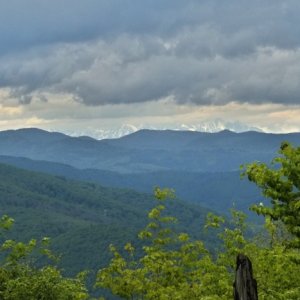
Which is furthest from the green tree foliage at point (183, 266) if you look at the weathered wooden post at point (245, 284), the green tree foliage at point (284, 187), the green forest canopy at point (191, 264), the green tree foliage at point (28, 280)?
the weathered wooden post at point (245, 284)

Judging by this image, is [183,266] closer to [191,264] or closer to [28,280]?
[191,264]

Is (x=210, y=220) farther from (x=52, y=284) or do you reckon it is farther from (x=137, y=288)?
(x=52, y=284)

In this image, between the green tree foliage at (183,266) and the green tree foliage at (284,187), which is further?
the green tree foliage at (183,266)

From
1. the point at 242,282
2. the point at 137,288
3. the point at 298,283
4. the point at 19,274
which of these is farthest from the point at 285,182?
the point at 19,274

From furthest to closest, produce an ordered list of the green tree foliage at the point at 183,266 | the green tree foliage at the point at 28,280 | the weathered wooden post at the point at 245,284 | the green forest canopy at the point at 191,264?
the green tree foliage at the point at 28,280 < the green tree foliage at the point at 183,266 < the green forest canopy at the point at 191,264 < the weathered wooden post at the point at 245,284

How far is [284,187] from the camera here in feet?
72.7

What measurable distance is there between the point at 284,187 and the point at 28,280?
19.8 meters

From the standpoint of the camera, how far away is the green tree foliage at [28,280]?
33406 millimetres

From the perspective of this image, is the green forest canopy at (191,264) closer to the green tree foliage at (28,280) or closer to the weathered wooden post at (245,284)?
the green tree foliage at (28,280)

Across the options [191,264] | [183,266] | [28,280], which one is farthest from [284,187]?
[28,280]

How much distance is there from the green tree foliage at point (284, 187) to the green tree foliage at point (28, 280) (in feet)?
51.3

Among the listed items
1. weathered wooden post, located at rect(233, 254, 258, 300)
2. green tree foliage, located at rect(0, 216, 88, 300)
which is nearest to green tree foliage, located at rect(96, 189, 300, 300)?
green tree foliage, located at rect(0, 216, 88, 300)

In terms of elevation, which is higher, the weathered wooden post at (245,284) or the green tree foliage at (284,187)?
the green tree foliage at (284,187)

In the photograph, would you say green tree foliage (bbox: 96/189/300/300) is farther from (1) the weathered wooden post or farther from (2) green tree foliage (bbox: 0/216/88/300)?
(1) the weathered wooden post
